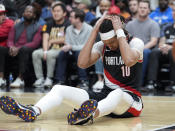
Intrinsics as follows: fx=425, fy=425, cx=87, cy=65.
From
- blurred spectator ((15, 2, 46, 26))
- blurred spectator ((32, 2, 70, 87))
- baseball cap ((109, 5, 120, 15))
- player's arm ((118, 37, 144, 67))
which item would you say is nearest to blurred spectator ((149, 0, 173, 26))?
baseball cap ((109, 5, 120, 15))

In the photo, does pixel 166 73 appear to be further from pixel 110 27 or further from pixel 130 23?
pixel 110 27

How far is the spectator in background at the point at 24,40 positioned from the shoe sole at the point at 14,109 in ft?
17.4

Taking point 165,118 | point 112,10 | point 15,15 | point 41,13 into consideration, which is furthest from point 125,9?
point 165,118

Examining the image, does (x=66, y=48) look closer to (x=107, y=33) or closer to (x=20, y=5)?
(x=20, y=5)

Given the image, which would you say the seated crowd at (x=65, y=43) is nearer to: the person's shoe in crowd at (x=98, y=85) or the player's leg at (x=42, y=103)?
the person's shoe in crowd at (x=98, y=85)

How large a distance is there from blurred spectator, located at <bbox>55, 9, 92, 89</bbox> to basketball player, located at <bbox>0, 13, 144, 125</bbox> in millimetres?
4395

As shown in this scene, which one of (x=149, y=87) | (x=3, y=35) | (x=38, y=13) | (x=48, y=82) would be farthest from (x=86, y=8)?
(x=149, y=87)

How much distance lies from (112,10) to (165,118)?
5198 mm

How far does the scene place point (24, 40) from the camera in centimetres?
1006

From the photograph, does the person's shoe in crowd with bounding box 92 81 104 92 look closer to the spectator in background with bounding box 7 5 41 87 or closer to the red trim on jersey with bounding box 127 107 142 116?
the spectator in background with bounding box 7 5 41 87

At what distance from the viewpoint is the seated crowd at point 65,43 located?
29.8 feet

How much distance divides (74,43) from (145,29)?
1.61 m

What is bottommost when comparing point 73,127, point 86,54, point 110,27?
point 73,127

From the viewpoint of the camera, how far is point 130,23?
9.54 meters
